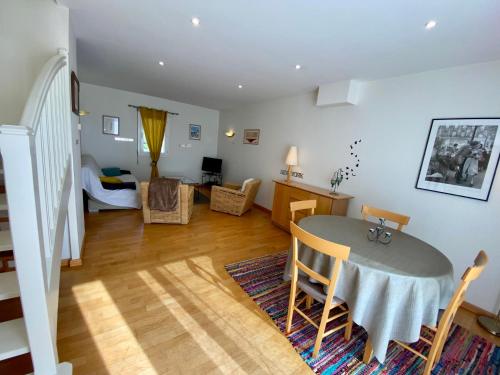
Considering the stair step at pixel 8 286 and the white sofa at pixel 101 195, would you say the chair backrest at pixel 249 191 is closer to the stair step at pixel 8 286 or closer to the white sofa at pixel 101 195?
the white sofa at pixel 101 195

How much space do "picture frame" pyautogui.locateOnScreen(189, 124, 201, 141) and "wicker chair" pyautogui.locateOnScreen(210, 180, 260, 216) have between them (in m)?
2.79

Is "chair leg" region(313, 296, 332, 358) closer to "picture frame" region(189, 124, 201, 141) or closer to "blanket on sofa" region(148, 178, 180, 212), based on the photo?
"blanket on sofa" region(148, 178, 180, 212)

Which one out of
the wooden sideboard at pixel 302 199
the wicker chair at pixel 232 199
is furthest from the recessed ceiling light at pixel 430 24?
the wicker chair at pixel 232 199

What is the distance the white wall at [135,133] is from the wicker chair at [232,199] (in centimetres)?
261

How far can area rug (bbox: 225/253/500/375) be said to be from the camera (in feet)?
5.08

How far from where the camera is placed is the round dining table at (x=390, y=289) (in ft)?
4.30

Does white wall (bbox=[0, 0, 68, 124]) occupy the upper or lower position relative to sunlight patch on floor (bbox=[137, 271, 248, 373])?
upper

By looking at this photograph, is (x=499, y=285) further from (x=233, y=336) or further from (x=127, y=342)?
(x=127, y=342)

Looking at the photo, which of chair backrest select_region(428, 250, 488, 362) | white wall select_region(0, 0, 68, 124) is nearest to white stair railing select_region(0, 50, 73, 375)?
white wall select_region(0, 0, 68, 124)

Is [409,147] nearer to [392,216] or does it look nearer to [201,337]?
[392,216]

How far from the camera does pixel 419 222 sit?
8.60 ft

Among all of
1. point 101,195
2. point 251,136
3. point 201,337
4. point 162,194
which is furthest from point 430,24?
point 101,195

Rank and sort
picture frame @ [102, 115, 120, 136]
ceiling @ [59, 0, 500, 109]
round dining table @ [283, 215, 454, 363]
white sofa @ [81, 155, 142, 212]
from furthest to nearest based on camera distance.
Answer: picture frame @ [102, 115, 120, 136]
white sofa @ [81, 155, 142, 212]
ceiling @ [59, 0, 500, 109]
round dining table @ [283, 215, 454, 363]

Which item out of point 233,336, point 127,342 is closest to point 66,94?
point 127,342
